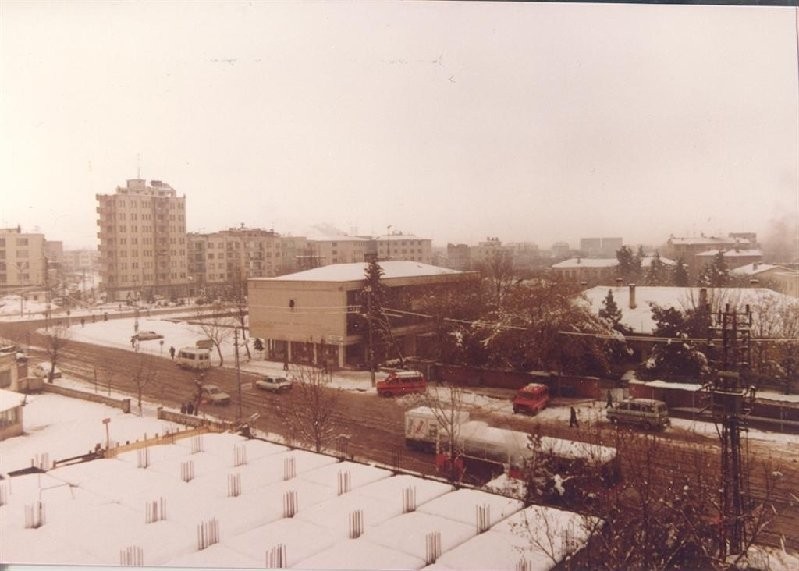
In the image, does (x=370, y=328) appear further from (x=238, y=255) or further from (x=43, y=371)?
(x=43, y=371)

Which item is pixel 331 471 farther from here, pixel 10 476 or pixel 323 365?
pixel 10 476

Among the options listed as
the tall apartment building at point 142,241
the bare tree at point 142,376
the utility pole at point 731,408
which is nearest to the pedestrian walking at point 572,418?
the utility pole at point 731,408

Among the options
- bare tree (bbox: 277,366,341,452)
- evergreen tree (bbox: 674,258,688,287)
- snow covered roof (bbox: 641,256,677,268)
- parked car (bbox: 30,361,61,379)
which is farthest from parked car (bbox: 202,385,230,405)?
evergreen tree (bbox: 674,258,688,287)

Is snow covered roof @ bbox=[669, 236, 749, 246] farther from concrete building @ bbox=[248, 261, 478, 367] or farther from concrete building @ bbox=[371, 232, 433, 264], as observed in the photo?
concrete building @ bbox=[371, 232, 433, 264]

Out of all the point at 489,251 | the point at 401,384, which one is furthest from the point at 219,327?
the point at 489,251

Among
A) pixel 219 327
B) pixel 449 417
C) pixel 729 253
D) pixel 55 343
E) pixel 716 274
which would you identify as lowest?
pixel 449 417

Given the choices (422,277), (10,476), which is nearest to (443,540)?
(422,277)
